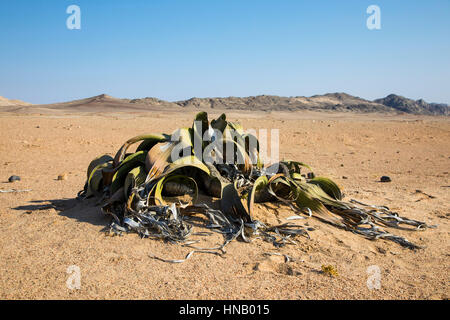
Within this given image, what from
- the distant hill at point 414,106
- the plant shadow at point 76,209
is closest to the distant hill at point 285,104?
the distant hill at point 414,106

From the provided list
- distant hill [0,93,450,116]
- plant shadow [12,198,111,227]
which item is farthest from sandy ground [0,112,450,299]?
distant hill [0,93,450,116]

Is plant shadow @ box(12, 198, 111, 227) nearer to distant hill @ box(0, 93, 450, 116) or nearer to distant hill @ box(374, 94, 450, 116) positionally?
distant hill @ box(0, 93, 450, 116)

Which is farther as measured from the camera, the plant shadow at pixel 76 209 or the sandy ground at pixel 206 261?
the plant shadow at pixel 76 209

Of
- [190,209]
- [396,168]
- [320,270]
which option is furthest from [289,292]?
[396,168]

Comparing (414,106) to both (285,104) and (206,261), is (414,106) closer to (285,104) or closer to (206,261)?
(285,104)

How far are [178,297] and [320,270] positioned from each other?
0.83 meters

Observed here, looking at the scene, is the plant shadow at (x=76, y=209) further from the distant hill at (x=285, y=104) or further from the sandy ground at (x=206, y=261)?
the distant hill at (x=285, y=104)

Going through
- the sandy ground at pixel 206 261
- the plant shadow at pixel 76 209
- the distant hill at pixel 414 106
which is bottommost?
the sandy ground at pixel 206 261

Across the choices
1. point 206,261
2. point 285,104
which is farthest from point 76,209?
point 285,104

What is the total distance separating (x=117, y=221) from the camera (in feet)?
7.89

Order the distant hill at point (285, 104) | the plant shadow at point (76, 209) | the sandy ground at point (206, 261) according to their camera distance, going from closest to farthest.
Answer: the sandy ground at point (206, 261) < the plant shadow at point (76, 209) < the distant hill at point (285, 104)

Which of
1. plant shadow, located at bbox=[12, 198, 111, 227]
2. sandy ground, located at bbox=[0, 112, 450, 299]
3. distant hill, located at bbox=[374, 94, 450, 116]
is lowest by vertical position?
sandy ground, located at bbox=[0, 112, 450, 299]
